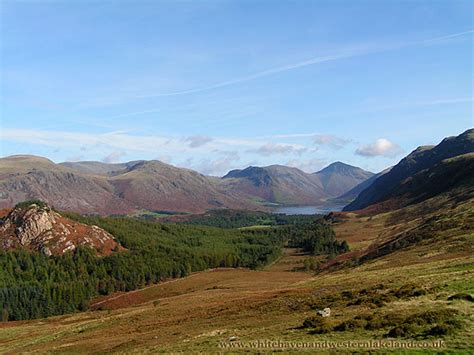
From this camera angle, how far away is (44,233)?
7131 inches

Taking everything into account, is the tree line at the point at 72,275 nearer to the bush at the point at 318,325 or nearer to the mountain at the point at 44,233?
the mountain at the point at 44,233

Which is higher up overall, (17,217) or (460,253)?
(17,217)

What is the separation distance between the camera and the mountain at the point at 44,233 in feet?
578

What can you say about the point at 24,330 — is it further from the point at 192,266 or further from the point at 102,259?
the point at 192,266

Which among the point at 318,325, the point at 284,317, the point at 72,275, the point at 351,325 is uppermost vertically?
the point at 351,325

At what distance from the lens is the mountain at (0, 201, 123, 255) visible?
578 ft

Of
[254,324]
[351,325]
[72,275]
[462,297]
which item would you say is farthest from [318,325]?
[72,275]

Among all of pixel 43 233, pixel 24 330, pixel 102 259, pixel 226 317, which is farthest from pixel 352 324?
pixel 43 233

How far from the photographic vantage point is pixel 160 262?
187 m

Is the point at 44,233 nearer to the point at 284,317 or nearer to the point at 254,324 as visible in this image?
the point at 254,324

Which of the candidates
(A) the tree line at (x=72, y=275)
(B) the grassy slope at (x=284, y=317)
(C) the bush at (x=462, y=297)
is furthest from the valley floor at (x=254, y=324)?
(A) the tree line at (x=72, y=275)

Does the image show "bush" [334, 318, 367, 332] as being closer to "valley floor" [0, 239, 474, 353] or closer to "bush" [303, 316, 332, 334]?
"valley floor" [0, 239, 474, 353]

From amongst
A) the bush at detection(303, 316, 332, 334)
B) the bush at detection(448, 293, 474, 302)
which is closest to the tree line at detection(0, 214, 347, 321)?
the bush at detection(303, 316, 332, 334)

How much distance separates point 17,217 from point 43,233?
1619cm
